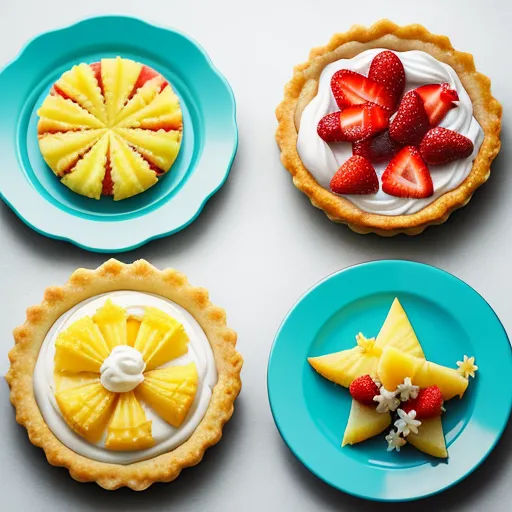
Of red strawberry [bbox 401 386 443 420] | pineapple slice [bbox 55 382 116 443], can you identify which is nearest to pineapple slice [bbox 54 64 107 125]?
pineapple slice [bbox 55 382 116 443]

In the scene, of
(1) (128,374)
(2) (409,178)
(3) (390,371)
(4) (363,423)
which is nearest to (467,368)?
(3) (390,371)

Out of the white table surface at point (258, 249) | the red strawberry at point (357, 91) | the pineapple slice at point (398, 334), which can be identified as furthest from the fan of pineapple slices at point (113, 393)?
the red strawberry at point (357, 91)

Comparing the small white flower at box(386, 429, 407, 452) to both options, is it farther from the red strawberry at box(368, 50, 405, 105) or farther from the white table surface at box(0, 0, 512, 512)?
the red strawberry at box(368, 50, 405, 105)

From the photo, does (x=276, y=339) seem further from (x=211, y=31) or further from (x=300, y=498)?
(x=211, y=31)

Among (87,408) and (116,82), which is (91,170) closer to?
(116,82)

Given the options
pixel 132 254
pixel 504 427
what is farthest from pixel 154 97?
pixel 504 427

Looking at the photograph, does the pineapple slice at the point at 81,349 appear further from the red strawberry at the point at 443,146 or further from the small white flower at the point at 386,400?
the red strawberry at the point at 443,146
